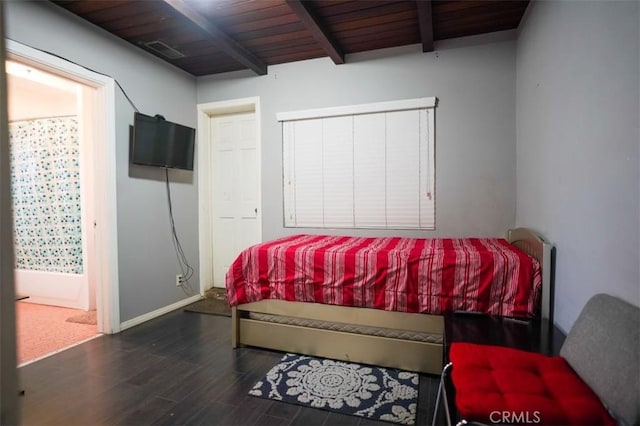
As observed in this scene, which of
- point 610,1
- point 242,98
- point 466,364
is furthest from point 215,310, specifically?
point 610,1

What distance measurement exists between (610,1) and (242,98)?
10.7 ft

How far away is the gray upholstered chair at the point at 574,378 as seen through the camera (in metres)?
0.93

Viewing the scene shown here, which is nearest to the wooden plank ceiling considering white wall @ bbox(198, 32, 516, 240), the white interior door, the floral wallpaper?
white wall @ bbox(198, 32, 516, 240)

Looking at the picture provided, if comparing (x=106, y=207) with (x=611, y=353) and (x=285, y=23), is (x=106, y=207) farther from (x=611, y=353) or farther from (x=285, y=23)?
(x=611, y=353)

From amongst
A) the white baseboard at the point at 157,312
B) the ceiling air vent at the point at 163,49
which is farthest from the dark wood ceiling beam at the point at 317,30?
the white baseboard at the point at 157,312

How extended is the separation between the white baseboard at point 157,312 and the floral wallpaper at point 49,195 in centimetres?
107

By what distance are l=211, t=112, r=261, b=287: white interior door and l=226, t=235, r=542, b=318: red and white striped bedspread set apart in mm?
1528

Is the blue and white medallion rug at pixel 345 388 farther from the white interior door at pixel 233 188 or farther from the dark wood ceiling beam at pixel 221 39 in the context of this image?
the dark wood ceiling beam at pixel 221 39

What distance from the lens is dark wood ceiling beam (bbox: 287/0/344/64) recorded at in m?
2.35

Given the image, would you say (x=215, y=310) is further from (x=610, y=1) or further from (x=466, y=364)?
(x=610, y=1)

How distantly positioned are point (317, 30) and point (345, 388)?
2.72 meters

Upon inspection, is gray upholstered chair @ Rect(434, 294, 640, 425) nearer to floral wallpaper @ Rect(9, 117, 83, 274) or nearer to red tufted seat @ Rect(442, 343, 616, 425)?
red tufted seat @ Rect(442, 343, 616, 425)

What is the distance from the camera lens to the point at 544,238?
2.07 m

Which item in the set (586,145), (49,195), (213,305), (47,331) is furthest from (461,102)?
(49,195)
